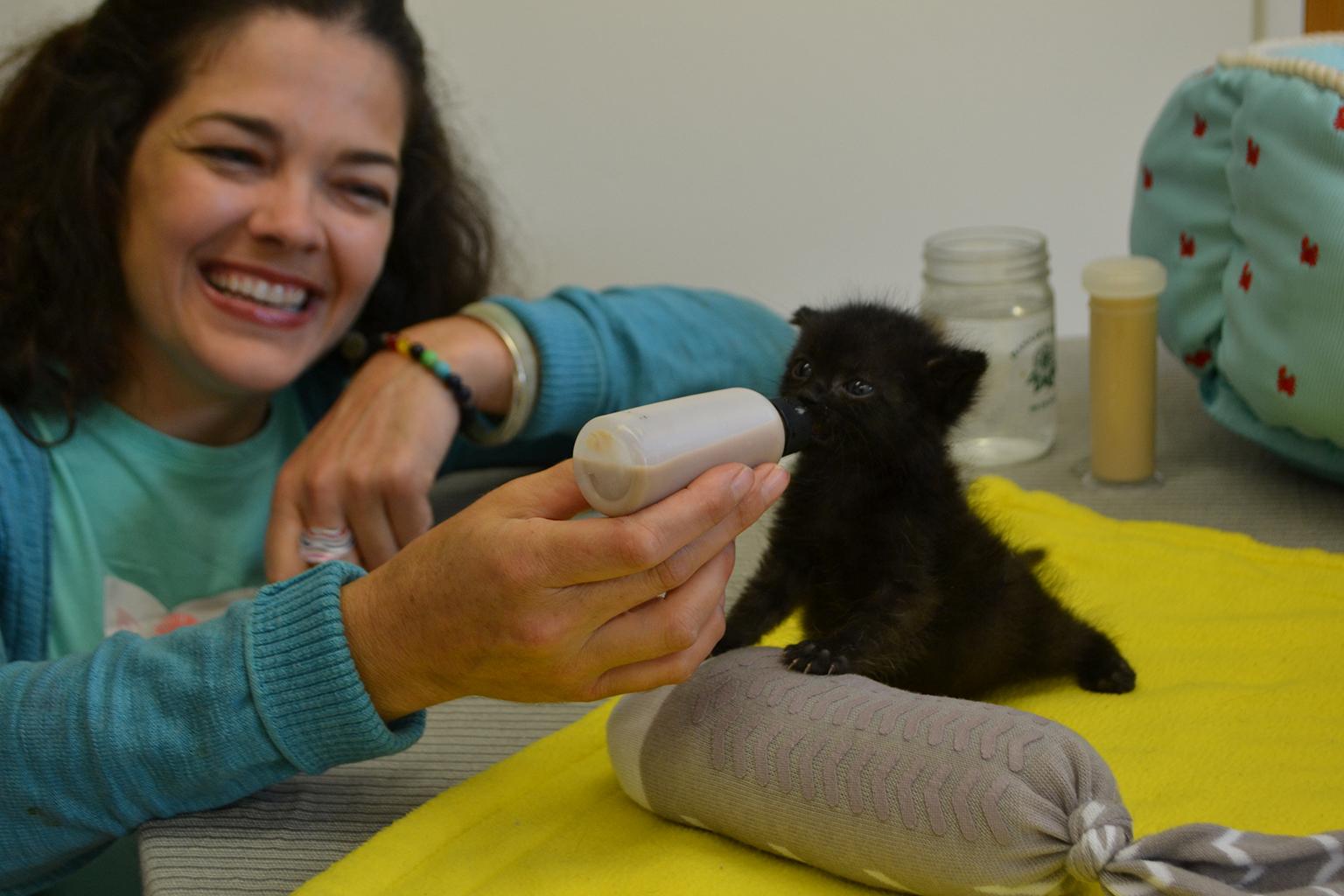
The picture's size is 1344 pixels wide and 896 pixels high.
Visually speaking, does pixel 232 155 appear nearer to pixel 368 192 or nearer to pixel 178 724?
pixel 368 192

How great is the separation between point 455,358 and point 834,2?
998mm

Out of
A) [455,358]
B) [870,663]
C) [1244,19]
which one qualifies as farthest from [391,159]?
[1244,19]

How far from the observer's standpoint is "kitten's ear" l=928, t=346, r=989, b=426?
77cm

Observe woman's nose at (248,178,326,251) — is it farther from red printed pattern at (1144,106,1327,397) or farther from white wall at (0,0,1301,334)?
red printed pattern at (1144,106,1327,397)

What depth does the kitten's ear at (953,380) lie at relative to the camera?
0.77 metres

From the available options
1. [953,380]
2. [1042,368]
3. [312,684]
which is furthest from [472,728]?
→ [1042,368]

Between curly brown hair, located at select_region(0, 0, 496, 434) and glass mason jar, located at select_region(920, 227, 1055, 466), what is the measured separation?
2.09ft

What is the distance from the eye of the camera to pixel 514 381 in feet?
4.26

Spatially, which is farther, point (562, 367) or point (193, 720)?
point (562, 367)

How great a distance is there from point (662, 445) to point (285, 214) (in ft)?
2.25

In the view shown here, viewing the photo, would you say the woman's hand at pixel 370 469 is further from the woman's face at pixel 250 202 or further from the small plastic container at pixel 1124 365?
the small plastic container at pixel 1124 365

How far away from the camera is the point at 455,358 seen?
1.25m

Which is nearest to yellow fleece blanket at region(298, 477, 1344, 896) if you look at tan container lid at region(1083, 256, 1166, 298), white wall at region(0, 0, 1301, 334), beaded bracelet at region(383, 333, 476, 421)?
tan container lid at region(1083, 256, 1166, 298)

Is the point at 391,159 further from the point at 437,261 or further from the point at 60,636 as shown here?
the point at 60,636
